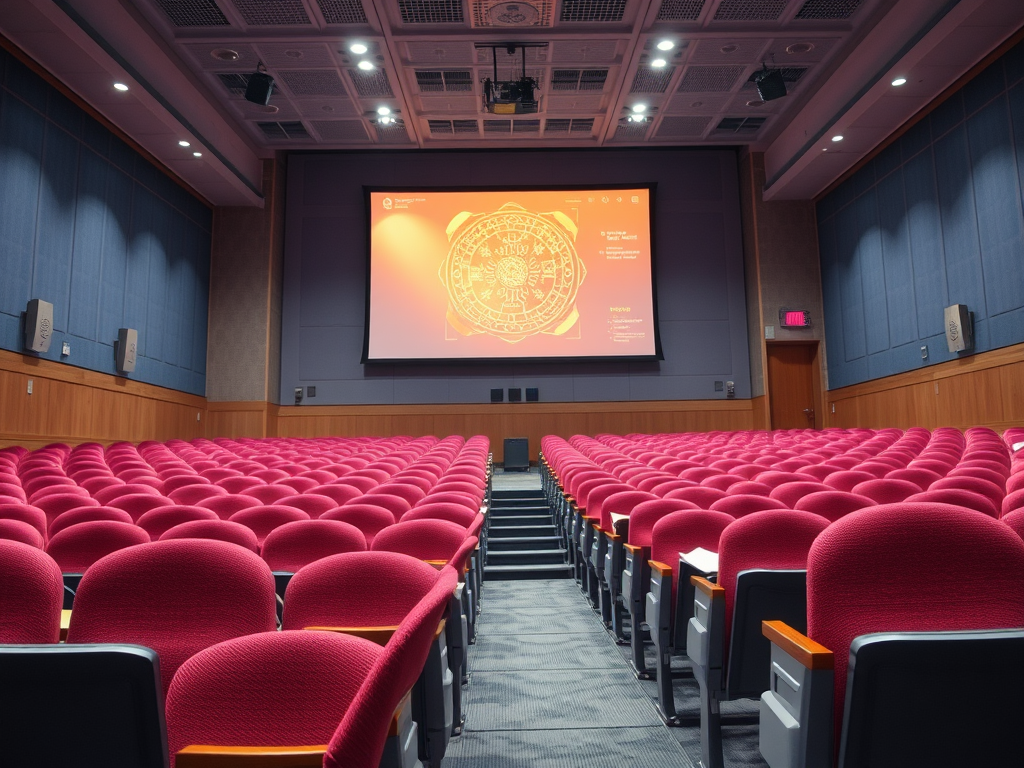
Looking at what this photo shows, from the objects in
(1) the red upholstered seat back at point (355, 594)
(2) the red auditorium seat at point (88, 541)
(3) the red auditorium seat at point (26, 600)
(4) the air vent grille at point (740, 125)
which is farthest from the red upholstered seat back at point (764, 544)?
(4) the air vent grille at point (740, 125)

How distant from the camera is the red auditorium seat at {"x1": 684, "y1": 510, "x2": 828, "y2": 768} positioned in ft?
7.12

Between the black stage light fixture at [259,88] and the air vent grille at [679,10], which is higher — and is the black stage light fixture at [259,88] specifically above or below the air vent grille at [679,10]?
below

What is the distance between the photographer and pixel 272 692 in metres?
1.34

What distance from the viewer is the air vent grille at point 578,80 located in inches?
451

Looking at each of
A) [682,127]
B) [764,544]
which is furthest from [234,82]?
[764,544]

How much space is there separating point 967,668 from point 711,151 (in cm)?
1424

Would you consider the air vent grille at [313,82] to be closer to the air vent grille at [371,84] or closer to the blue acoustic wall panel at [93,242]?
the air vent grille at [371,84]

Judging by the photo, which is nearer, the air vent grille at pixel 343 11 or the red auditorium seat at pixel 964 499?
the red auditorium seat at pixel 964 499

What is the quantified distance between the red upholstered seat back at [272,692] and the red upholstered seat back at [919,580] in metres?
0.94


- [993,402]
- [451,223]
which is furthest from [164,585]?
[451,223]

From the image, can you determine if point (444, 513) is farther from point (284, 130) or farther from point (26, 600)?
point (284, 130)

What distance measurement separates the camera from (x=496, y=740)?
258cm

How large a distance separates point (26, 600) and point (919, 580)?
1924 millimetres

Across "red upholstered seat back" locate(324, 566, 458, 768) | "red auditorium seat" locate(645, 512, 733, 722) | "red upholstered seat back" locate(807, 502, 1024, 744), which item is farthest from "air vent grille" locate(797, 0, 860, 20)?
"red upholstered seat back" locate(324, 566, 458, 768)
